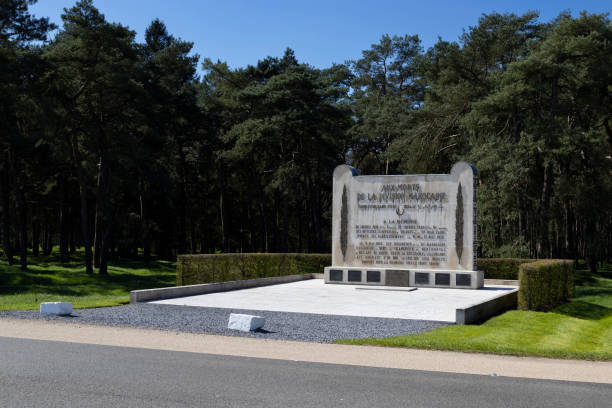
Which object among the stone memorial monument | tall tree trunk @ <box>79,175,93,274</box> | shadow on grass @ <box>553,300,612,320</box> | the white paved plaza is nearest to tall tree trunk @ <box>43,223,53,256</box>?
tall tree trunk @ <box>79,175,93,274</box>

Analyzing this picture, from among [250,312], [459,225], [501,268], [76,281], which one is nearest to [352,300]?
[250,312]

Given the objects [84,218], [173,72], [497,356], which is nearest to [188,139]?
[173,72]

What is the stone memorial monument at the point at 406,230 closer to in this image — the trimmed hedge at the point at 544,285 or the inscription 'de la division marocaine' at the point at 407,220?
the inscription 'de la division marocaine' at the point at 407,220

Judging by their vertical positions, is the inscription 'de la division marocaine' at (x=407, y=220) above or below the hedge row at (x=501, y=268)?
above

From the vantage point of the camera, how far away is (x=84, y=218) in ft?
145

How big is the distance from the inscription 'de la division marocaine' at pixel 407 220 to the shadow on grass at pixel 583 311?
12.8ft

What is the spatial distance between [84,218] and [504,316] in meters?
33.7

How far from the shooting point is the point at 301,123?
4666 cm

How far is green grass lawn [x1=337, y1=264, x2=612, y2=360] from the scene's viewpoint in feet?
37.0

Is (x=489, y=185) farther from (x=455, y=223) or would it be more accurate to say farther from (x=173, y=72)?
(x=173, y=72)

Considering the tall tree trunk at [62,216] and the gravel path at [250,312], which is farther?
the tall tree trunk at [62,216]

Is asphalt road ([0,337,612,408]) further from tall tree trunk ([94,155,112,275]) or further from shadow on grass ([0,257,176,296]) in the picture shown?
tall tree trunk ([94,155,112,275])

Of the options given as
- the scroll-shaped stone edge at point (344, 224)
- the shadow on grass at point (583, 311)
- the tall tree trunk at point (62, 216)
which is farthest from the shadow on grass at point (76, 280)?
the shadow on grass at point (583, 311)

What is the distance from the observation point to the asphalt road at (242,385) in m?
7.36
